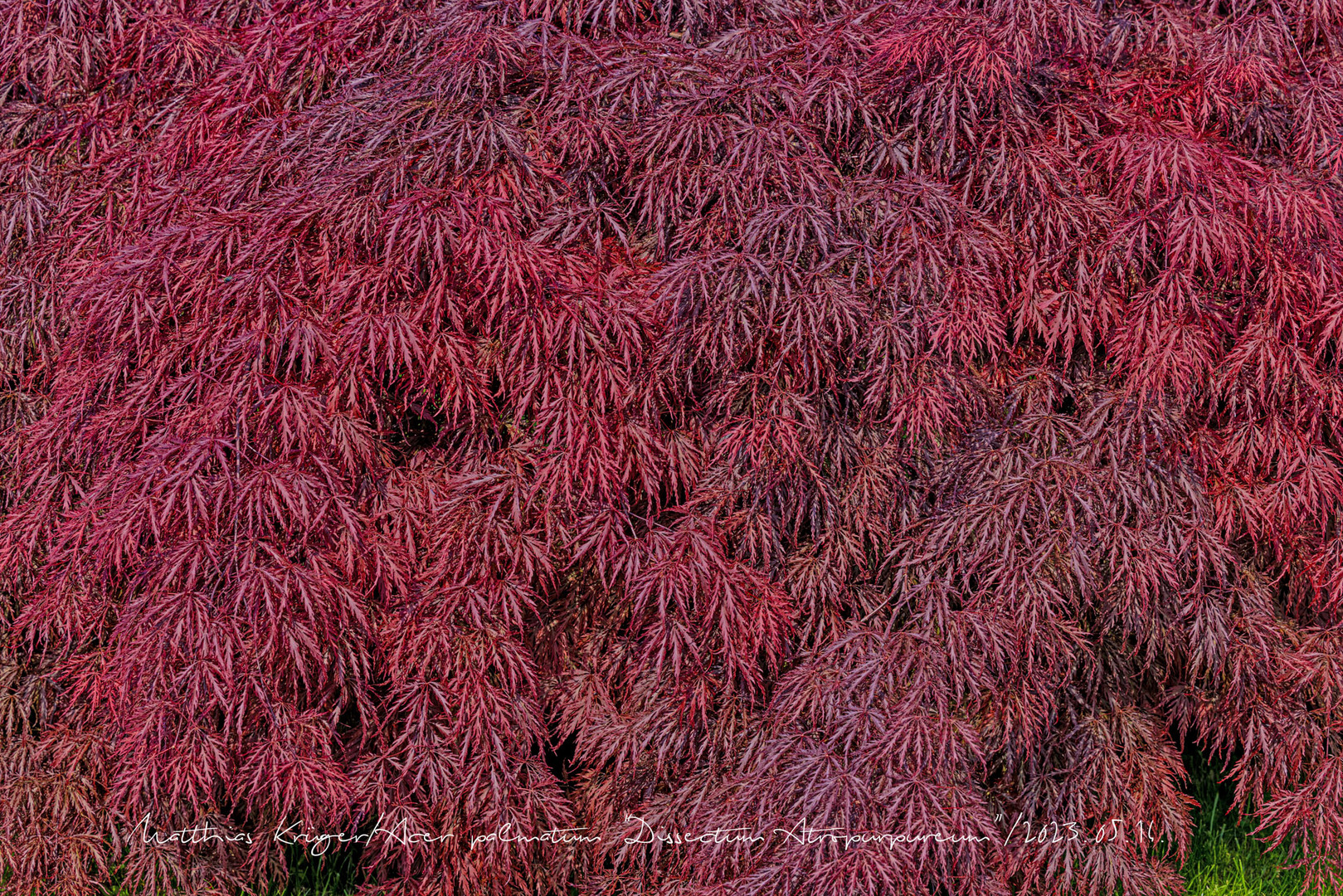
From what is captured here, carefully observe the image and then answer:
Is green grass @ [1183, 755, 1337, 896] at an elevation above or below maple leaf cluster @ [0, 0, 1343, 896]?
below

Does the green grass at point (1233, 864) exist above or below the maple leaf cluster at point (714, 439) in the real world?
below

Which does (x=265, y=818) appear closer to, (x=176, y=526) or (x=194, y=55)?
(x=176, y=526)

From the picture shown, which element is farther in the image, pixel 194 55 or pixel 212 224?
pixel 194 55

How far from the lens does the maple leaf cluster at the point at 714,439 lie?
6.61 feet

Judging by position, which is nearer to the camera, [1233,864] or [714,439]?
[714,439]

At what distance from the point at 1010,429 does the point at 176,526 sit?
1.60 metres

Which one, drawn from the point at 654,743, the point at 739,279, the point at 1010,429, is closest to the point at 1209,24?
the point at 1010,429

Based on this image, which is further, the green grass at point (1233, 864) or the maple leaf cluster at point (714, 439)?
the green grass at point (1233, 864)

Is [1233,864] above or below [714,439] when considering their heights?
below

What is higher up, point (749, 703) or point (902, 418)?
Result: point (902, 418)

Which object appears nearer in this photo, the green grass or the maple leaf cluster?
the maple leaf cluster

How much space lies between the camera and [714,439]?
214cm

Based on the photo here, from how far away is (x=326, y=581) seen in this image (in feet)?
6.54

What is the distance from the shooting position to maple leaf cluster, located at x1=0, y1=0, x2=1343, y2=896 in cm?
202
